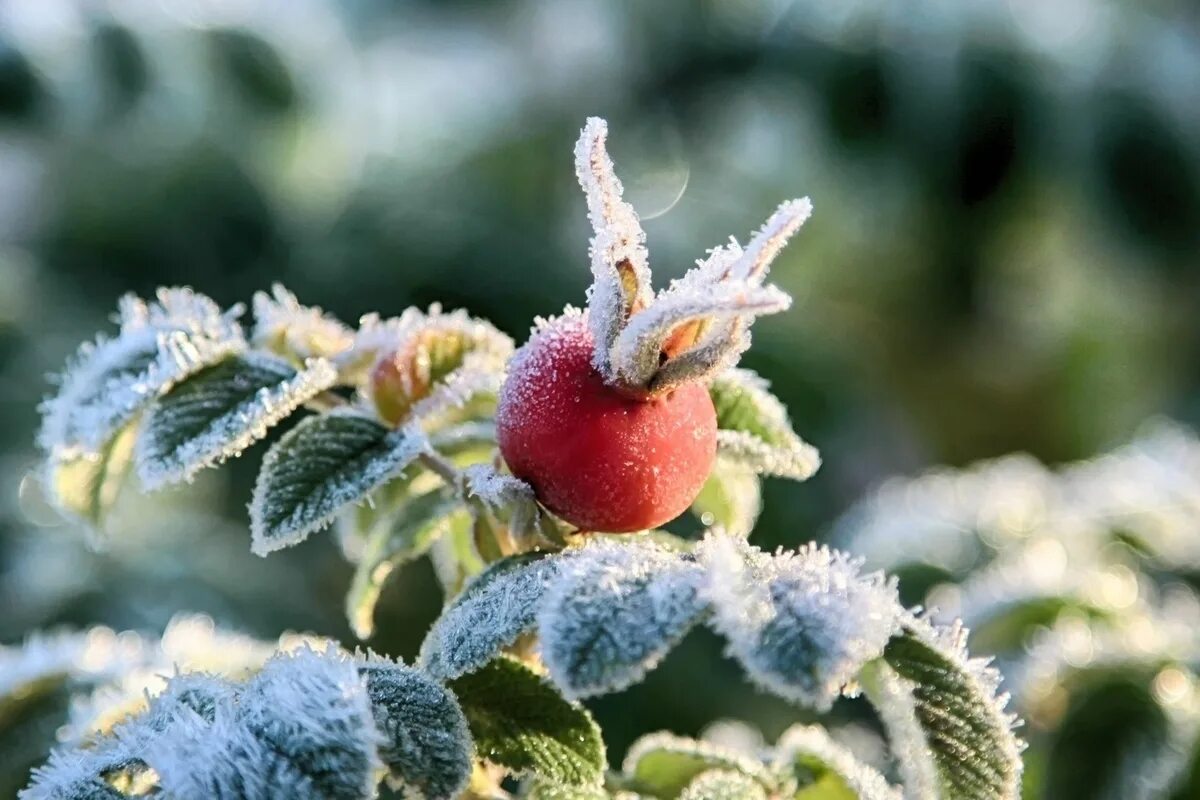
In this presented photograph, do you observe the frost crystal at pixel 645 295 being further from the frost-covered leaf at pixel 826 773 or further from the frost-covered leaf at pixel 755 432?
the frost-covered leaf at pixel 826 773

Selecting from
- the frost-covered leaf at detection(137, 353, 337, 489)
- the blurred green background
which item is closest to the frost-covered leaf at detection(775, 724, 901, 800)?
the frost-covered leaf at detection(137, 353, 337, 489)

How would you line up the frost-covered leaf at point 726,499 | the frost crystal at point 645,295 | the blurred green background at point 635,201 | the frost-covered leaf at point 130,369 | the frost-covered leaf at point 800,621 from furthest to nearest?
the blurred green background at point 635,201, the frost-covered leaf at point 726,499, the frost-covered leaf at point 130,369, the frost crystal at point 645,295, the frost-covered leaf at point 800,621

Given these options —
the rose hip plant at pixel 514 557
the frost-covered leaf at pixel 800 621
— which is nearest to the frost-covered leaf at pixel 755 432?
the rose hip plant at pixel 514 557

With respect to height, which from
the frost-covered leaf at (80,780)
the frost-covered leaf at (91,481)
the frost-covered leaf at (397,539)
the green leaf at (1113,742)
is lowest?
the frost-covered leaf at (80,780)

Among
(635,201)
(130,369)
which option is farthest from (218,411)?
(635,201)

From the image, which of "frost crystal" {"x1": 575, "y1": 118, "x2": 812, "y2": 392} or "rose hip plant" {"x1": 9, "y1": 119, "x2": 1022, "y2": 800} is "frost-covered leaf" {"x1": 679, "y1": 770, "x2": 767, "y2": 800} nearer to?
"rose hip plant" {"x1": 9, "y1": 119, "x2": 1022, "y2": 800}
